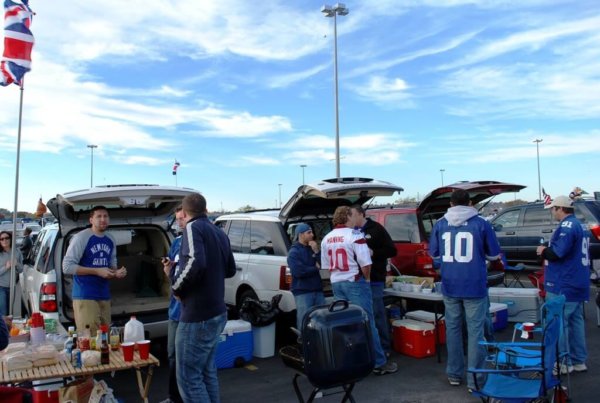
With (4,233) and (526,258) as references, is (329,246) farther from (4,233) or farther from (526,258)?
(526,258)

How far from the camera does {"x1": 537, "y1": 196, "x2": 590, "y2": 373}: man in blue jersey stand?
5.16 m

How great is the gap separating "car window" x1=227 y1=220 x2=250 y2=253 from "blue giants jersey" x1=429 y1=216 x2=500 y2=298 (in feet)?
10.2

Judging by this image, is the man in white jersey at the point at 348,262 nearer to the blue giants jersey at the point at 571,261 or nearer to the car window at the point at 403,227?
the blue giants jersey at the point at 571,261

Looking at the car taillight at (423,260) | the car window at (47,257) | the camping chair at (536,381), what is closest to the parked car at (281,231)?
the car taillight at (423,260)

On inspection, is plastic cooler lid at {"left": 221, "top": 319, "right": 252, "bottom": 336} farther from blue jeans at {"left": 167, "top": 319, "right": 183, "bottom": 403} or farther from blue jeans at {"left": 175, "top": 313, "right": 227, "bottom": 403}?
blue jeans at {"left": 175, "top": 313, "right": 227, "bottom": 403}

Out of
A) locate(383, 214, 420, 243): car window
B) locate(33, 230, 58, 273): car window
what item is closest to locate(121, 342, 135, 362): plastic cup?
locate(33, 230, 58, 273): car window

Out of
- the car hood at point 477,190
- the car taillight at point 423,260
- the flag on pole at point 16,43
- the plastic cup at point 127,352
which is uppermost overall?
the flag on pole at point 16,43

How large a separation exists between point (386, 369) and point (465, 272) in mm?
1520

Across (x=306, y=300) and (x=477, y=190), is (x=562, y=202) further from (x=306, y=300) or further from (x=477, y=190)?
(x=306, y=300)

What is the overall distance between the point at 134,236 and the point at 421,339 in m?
3.95

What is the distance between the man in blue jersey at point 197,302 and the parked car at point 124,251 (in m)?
1.75

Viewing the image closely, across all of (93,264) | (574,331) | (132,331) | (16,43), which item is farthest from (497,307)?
(16,43)

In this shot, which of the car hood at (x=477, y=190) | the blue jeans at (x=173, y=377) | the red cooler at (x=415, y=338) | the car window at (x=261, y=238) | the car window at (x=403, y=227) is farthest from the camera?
the car window at (x=403, y=227)

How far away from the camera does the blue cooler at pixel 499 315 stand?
722 centimetres
